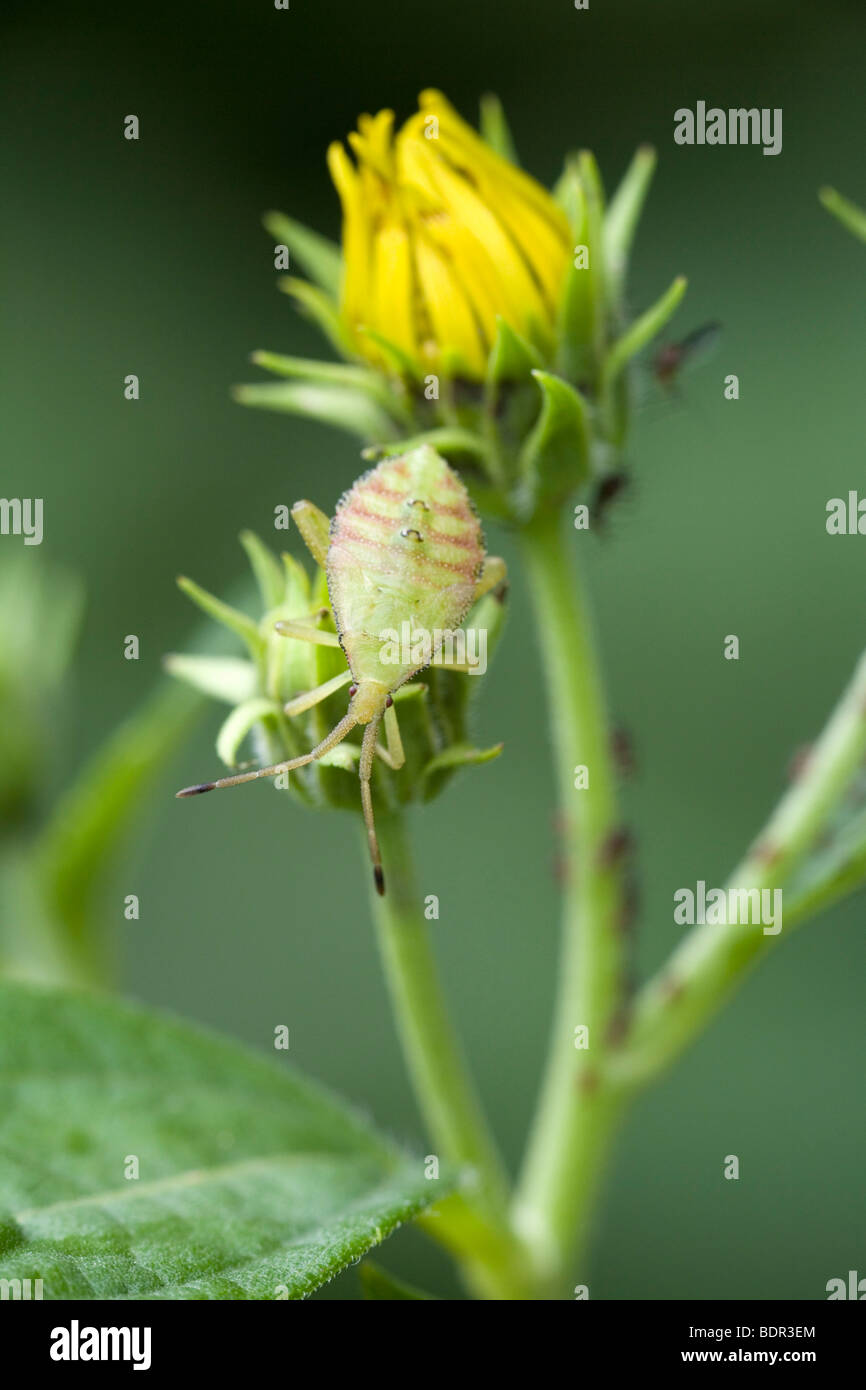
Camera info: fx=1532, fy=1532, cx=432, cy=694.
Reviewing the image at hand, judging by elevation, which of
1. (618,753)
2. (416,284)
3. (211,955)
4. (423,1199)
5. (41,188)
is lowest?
(423,1199)

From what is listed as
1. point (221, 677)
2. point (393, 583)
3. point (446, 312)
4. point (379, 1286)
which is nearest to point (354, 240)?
point (446, 312)

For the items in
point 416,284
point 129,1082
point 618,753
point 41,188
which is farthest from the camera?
point 41,188

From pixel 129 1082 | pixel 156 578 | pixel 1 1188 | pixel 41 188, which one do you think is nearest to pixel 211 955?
pixel 156 578

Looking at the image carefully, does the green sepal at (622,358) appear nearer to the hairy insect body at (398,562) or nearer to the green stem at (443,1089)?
the hairy insect body at (398,562)

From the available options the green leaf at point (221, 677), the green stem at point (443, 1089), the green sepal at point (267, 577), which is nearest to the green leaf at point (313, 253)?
the green sepal at point (267, 577)

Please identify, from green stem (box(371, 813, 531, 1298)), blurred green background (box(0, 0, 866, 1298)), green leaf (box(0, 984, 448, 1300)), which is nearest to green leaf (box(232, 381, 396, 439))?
green stem (box(371, 813, 531, 1298))

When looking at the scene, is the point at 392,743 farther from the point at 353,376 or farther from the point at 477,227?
the point at 477,227

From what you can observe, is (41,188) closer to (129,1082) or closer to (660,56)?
(660,56)
